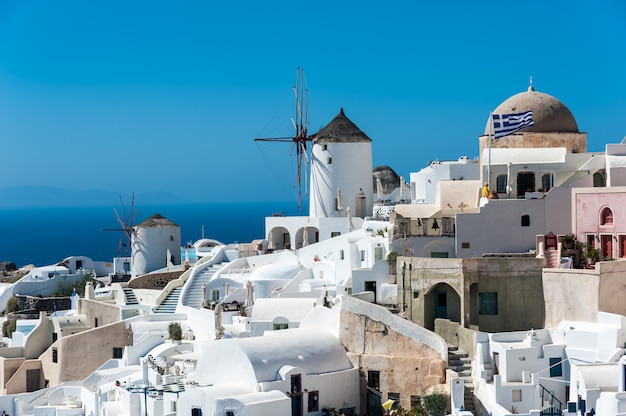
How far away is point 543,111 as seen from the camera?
37.1m

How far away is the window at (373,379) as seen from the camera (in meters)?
30.9

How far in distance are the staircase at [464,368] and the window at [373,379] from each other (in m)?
1.97

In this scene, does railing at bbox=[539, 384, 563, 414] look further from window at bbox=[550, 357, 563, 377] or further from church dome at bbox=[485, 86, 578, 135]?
church dome at bbox=[485, 86, 578, 135]

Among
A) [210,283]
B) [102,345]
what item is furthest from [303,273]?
[102,345]

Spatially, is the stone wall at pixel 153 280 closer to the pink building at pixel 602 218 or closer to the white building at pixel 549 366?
the pink building at pixel 602 218

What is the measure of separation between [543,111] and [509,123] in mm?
3190

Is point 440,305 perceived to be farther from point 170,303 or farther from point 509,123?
point 170,303

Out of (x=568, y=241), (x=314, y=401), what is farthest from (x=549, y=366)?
(x=314, y=401)

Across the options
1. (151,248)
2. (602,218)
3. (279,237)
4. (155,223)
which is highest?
(155,223)

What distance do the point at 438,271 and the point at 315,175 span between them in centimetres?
1539

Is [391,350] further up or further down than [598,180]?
further down

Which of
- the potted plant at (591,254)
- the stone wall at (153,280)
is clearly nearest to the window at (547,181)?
the potted plant at (591,254)

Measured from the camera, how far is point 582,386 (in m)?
26.8

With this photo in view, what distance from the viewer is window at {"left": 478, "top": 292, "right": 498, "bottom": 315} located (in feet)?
102
